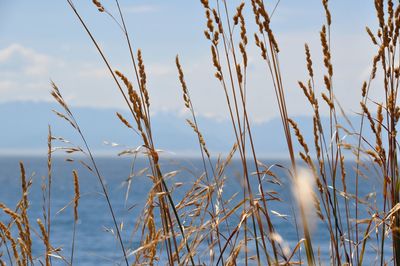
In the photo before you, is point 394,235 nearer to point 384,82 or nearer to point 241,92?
point 384,82

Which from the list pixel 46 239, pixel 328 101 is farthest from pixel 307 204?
pixel 46 239

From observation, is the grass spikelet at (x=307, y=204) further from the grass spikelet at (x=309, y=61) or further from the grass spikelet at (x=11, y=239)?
the grass spikelet at (x=11, y=239)

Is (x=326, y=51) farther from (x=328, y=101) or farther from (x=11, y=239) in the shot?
(x=11, y=239)

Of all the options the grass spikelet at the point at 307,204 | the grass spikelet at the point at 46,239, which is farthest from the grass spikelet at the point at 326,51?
the grass spikelet at the point at 46,239

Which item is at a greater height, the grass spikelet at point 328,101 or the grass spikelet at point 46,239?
the grass spikelet at point 328,101

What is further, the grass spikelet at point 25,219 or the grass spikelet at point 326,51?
the grass spikelet at point 25,219

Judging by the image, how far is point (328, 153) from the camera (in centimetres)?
212

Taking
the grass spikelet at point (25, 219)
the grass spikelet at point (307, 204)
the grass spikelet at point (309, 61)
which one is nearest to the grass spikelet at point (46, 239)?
the grass spikelet at point (25, 219)

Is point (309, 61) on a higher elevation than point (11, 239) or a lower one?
higher

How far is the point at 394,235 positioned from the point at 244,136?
0.52 meters

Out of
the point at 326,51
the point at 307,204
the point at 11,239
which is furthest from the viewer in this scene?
the point at 11,239

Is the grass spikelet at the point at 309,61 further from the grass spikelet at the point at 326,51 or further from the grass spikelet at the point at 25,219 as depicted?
the grass spikelet at the point at 25,219

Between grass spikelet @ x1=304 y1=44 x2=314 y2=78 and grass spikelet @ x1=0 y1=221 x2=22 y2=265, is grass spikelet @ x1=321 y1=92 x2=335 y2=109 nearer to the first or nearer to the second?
grass spikelet @ x1=304 y1=44 x2=314 y2=78

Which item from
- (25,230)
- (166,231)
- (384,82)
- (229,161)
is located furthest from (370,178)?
(25,230)
